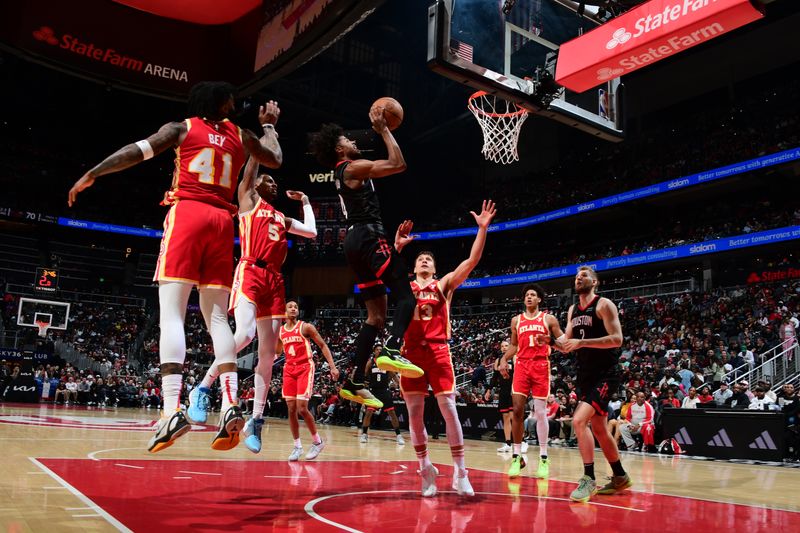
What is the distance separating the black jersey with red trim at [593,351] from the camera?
6.40 metres

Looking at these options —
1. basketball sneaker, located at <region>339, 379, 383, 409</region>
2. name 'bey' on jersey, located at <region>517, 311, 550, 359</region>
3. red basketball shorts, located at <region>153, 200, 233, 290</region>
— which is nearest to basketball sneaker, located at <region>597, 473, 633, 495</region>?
name 'bey' on jersey, located at <region>517, 311, 550, 359</region>

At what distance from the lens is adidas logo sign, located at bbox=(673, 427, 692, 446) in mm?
13195

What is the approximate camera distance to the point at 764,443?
11875 millimetres

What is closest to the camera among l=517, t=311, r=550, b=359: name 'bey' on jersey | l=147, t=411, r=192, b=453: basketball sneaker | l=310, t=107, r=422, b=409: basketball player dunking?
l=147, t=411, r=192, b=453: basketball sneaker

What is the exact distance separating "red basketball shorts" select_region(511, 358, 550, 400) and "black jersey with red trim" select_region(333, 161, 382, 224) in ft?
13.8

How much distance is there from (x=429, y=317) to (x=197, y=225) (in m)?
2.34

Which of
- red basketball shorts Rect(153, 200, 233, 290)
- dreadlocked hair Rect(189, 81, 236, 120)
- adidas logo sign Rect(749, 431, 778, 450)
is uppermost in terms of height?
dreadlocked hair Rect(189, 81, 236, 120)

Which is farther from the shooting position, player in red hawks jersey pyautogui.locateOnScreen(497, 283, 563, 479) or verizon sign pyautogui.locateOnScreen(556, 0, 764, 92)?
player in red hawks jersey pyautogui.locateOnScreen(497, 283, 563, 479)

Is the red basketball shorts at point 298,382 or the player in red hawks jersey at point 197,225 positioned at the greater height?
the player in red hawks jersey at point 197,225

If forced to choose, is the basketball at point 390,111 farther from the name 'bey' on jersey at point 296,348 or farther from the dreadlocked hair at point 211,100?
the name 'bey' on jersey at point 296,348

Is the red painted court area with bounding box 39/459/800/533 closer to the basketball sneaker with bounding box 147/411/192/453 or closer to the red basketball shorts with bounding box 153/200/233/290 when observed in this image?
the basketball sneaker with bounding box 147/411/192/453

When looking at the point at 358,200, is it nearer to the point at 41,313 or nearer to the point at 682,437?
the point at 682,437

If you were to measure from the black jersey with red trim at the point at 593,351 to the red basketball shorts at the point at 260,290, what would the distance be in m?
2.99

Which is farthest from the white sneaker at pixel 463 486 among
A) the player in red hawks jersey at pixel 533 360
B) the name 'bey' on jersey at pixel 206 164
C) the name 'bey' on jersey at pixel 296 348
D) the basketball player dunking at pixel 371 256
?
the name 'bey' on jersey at pixel 296 348
